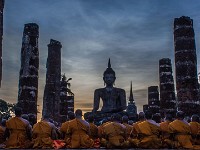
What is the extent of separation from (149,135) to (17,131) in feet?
12.6

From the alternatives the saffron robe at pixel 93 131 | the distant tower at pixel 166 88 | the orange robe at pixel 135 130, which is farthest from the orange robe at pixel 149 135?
the distant tower at pixel 166 88

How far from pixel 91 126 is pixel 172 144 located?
2.65 m

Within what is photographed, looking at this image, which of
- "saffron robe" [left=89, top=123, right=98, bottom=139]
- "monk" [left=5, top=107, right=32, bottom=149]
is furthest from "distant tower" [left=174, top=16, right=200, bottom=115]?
"monk" [left=5, top=107, right=32, bottom=149]

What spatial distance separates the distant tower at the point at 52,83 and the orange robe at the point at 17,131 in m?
10.1

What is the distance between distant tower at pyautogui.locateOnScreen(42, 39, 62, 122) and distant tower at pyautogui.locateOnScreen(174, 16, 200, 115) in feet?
26.7

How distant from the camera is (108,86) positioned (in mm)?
16750

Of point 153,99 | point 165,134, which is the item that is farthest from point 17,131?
point 153,99

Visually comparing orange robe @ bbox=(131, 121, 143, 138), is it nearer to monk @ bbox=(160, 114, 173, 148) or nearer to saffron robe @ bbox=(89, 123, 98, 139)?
monk @ bbox=(160, 114, 173, 148)

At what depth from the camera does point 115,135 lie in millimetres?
9328

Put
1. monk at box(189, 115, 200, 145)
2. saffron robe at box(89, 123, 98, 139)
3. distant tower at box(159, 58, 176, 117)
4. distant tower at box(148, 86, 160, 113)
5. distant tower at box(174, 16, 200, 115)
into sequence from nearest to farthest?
1. monk at box(189, 115, 200, 145)
2. saffron robe at box(89, 123, 98, 139)
3. distant tower at box(174, 16, 200, 115)
4. distant tower at box(159, 58, 176, 117)
5. distant tower at box(148, 86, 160, 113)

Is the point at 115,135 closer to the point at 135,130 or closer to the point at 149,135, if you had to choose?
the point at 135,130

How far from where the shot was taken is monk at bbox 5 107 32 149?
8.99m

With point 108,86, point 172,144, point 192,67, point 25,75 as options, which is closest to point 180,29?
point 192,67

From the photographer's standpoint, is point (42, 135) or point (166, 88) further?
point (166, 88)
